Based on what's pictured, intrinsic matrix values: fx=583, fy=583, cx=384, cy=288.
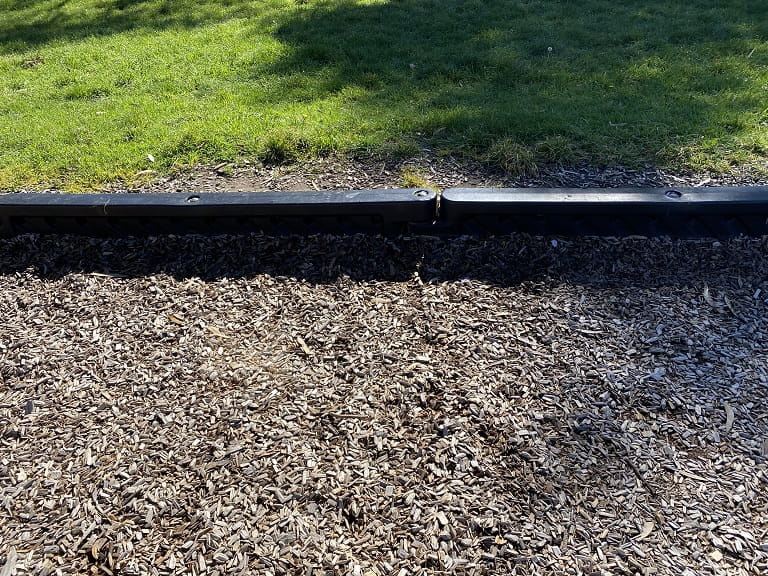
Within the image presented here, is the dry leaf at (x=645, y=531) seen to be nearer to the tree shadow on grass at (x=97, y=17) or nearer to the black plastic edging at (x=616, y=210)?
the black plastic edging at (x=616, y=210)

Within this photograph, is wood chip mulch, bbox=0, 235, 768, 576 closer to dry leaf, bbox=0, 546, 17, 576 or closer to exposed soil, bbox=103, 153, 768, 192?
dry leaf, bbox=0, 546, 17, 576

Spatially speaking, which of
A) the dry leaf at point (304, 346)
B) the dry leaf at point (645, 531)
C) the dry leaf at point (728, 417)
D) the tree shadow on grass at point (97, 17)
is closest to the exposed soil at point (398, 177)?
the dry leaf at point (304, 346)

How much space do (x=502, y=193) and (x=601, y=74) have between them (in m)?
2.24

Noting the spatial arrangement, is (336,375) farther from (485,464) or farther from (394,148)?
(394,148)

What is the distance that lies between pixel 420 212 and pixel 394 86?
201 cm

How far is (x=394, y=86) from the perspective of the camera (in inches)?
189

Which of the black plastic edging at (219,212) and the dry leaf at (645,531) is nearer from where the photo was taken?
the dry leaf at (645,531)

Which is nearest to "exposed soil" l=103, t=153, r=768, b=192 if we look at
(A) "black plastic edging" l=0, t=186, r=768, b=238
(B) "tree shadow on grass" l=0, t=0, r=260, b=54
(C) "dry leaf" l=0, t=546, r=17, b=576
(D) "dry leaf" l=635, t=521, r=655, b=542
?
(A) "black plastic edging" l=0, t=186, r=768, b=238

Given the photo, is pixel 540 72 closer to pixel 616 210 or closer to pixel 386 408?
pixel 616 210

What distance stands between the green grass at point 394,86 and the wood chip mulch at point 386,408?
1006 mm

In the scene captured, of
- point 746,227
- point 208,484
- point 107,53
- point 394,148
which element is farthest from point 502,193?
point 107,53

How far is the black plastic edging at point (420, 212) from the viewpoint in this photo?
10.2 ft

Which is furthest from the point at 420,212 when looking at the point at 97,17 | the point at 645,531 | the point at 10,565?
the point at 97,17

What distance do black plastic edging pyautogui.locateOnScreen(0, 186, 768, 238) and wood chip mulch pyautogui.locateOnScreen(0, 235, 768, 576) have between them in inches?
4.2
